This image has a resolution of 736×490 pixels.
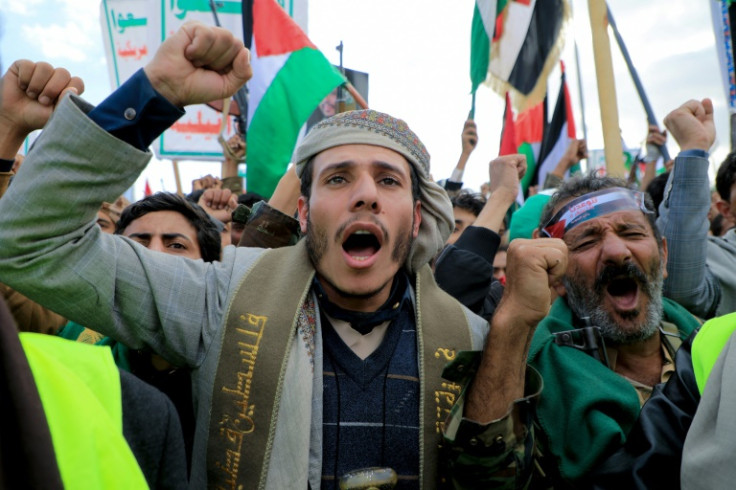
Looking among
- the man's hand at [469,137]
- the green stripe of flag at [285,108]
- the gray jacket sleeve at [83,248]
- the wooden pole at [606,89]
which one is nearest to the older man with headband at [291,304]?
the gray jacket sleeve at [83,248]

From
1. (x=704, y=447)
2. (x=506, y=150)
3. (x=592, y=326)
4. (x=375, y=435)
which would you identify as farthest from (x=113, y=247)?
(x=506, y=150)

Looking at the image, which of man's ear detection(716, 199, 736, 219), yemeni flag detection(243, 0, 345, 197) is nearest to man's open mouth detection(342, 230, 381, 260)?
yemeni flag detection(243, 0, 345, 197)

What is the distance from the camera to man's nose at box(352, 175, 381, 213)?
186 centimetres

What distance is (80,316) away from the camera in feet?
4.88

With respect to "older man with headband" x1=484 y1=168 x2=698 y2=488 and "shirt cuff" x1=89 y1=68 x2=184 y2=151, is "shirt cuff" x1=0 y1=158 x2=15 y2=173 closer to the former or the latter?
"shirt cuff" x1=89 y1=68 x2=184 y2=151

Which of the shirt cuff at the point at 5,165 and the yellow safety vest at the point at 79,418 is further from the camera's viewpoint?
the shirt cuff at the point at 5,165

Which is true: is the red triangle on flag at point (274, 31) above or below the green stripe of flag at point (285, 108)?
above

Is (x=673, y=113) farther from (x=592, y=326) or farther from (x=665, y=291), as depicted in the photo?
(x=592, y=326)

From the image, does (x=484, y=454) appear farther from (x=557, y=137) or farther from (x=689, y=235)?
(x=557, y=137)

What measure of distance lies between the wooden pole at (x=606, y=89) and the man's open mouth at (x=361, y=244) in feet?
5.93

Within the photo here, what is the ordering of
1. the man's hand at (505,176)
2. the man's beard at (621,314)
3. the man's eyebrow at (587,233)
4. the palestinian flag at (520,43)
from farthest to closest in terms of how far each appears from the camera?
the palestinian flag at (520,43) → the man's hand at (505,176) → the man's eyebrow at (587,233) → the man's beard at (621,314)

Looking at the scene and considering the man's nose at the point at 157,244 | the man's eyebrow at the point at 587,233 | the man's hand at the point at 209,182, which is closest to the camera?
the man's eyebrow at the point at 587,233

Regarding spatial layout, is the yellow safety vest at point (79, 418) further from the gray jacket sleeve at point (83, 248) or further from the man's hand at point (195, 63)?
the man's hand at point (195, 63)

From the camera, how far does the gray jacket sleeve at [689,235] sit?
267 centimetres
